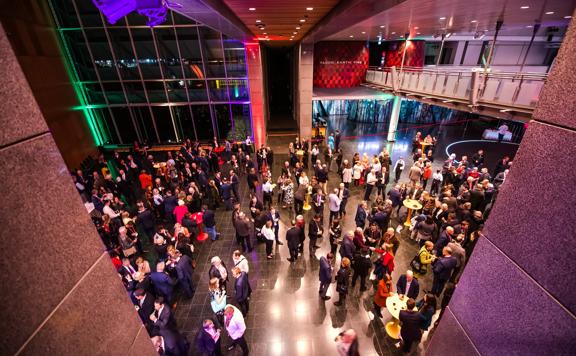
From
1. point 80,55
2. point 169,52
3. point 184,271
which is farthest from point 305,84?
point 80,55

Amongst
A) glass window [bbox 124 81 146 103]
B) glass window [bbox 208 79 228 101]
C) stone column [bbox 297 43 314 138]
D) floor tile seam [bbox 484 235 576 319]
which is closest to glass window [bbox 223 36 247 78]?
glass window [bbox 208 79 228 101]

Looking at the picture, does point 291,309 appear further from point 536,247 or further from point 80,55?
point 80,55

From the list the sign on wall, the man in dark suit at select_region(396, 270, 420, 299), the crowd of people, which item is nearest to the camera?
the crowd of people

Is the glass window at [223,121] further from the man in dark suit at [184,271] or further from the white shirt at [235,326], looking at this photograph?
the white shirt at [235,326]

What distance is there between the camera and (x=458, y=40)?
20656mm

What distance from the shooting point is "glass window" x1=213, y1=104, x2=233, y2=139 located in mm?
17156

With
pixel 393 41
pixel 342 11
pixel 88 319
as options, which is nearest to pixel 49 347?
pixel 88 319

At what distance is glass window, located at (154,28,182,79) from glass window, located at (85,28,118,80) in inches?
119

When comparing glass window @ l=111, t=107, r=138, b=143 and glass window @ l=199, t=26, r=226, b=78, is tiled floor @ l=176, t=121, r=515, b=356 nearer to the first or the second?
glass window @ l=199, t=26, r=226, b=78

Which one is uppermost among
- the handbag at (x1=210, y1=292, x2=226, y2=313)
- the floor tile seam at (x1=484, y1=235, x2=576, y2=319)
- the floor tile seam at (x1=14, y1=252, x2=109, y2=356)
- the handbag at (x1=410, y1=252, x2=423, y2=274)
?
the floor tile seam at (x1=14, y1=252, x2=109, y2=356)

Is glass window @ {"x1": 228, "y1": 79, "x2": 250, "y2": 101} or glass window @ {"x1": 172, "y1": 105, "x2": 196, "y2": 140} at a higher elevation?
glass window @ {"x1": 228, "y1": 79, "x2": 250, "y2": 101}

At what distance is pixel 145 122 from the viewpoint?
56.1ft

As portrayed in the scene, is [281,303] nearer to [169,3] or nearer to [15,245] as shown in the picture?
[15,245]

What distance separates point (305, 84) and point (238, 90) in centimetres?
457
